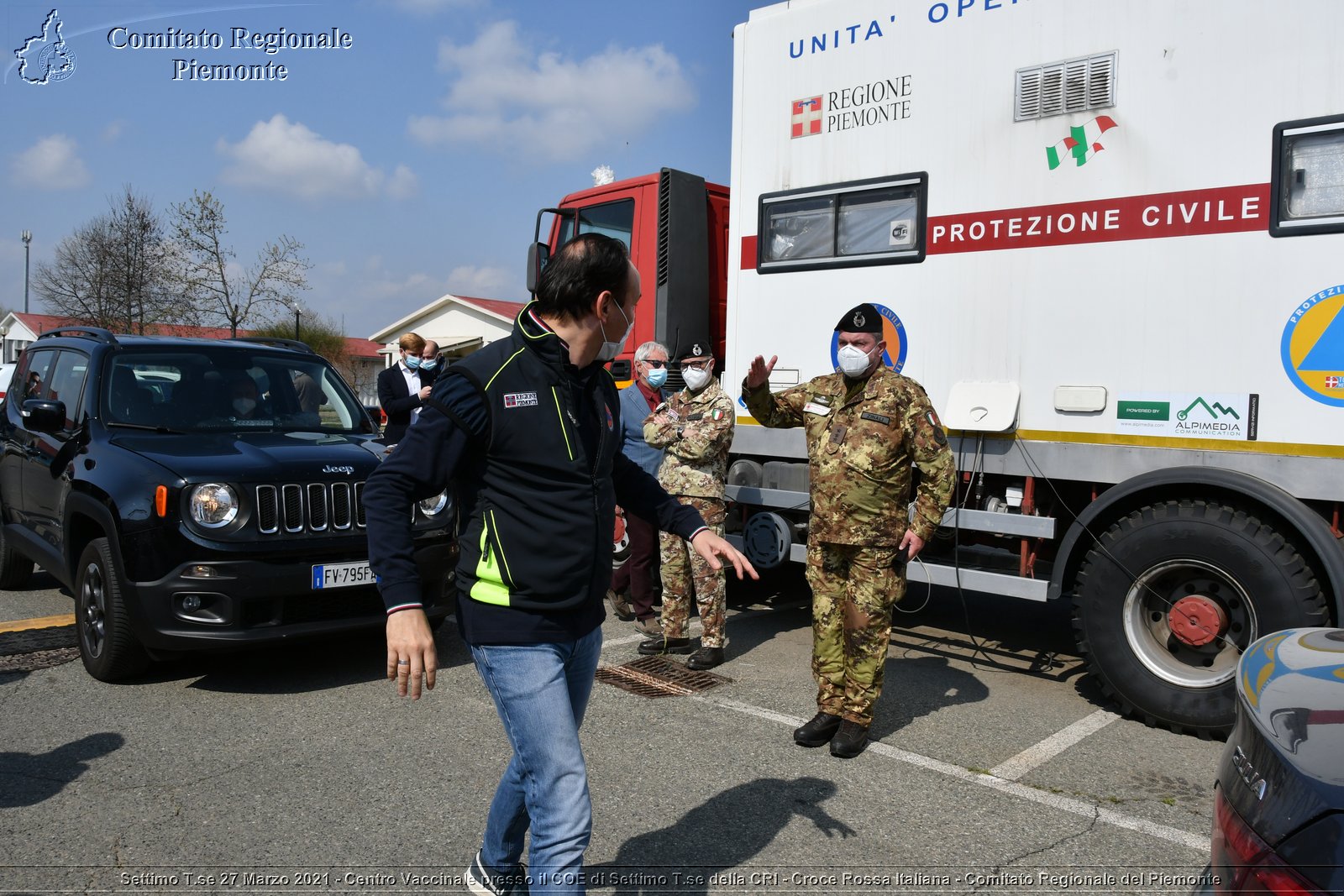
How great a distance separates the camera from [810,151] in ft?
20.4

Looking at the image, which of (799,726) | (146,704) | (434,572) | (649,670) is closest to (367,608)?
(434,572)

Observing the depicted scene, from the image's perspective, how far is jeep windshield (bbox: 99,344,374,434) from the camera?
5902 mm

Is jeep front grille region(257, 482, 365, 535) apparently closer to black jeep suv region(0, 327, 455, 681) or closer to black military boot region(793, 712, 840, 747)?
black jeep suv region(0, 327, 455, 681)

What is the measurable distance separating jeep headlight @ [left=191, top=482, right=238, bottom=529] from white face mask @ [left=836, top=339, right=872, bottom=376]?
10.2 feet

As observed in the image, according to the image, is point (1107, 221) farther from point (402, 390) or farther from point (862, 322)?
point (402, 390)

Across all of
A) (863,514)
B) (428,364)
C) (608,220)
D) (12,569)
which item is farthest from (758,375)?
(12,569)

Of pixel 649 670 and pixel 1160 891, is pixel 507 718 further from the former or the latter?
pixel 649 670

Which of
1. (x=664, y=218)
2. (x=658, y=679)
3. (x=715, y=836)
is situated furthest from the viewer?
(x=664, y=218)

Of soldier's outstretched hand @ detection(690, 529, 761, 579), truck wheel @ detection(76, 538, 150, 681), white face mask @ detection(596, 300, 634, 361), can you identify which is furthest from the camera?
truck wheel @ detection(76, 538, 150, 681)

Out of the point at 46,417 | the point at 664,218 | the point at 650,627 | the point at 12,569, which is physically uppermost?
the point at 664,218

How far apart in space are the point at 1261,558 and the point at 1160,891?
1864 mm

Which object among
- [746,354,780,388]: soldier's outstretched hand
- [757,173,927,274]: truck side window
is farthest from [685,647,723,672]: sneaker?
[757,173,927,274]: truck side window

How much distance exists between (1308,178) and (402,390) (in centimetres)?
675

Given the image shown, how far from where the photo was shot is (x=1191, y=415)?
480 centimetres
